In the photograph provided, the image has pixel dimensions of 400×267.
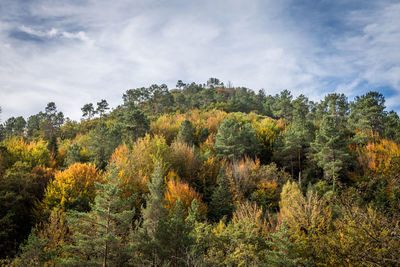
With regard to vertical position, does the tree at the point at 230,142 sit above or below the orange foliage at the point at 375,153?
above

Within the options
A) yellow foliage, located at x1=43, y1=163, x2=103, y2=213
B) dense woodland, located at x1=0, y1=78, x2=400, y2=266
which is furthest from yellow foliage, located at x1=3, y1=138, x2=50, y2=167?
yellow foliage, located at x1=43, y1=163, x2=103, y2=213

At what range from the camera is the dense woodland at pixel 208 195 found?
413 inches

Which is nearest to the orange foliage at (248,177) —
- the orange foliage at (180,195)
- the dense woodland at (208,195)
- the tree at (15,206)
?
the dense woodland at (208,195)

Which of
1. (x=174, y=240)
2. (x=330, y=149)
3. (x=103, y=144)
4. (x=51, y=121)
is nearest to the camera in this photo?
(x=174, y=240)

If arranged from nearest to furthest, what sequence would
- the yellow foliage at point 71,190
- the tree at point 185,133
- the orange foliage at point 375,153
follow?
the yellow foliage at point 71,190, the orange foliage at point 375,153, the tree at point 185,133

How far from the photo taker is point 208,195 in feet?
93.7

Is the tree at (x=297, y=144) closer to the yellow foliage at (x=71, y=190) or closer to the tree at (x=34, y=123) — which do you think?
the yellow foliage at (x=71, y=190)


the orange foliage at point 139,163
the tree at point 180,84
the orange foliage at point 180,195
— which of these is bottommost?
the orange foliage at point 180,195

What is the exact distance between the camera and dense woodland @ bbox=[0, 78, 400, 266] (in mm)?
10484

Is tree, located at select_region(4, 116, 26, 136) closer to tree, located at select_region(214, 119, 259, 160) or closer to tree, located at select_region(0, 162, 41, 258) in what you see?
tree, located at select_region(0, 162, 41, 258)

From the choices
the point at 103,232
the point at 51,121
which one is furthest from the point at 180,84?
the point at 103,232

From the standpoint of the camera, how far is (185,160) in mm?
29672

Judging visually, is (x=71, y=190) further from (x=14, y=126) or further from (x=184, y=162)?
(x=14, y=126)

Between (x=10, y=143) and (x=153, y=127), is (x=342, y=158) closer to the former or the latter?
(x=153, y=127)
